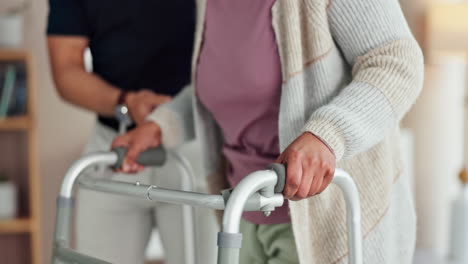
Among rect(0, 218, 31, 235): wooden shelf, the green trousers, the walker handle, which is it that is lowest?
rect(0, 218, 31, 235): wooden shelf

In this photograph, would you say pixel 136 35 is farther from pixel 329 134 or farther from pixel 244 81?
pixel 329 134

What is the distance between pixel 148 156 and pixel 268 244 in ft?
0.91

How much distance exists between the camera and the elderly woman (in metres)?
0.98

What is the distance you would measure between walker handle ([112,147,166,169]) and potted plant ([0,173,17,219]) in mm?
1957

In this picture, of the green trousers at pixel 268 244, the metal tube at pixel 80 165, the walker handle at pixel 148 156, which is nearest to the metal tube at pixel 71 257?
the metal tube at pixel 80 165

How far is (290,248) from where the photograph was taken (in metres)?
1.21

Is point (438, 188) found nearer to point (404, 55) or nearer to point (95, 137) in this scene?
point (95, 137)

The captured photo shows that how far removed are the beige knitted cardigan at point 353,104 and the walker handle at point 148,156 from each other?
325 mm

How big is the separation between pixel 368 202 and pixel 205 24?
16.7 inches

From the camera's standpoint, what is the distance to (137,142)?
4.35 feet

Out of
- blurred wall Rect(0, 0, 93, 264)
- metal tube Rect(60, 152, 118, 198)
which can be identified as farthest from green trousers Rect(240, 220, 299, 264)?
blurred wall Rect(0, 0, 93, 264)

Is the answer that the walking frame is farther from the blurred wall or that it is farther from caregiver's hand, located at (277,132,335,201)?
the blurred wall

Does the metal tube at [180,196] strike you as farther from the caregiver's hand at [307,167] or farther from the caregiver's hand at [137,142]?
the caregiver's hand at [137,142]

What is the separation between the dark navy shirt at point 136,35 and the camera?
1692 millimetres
